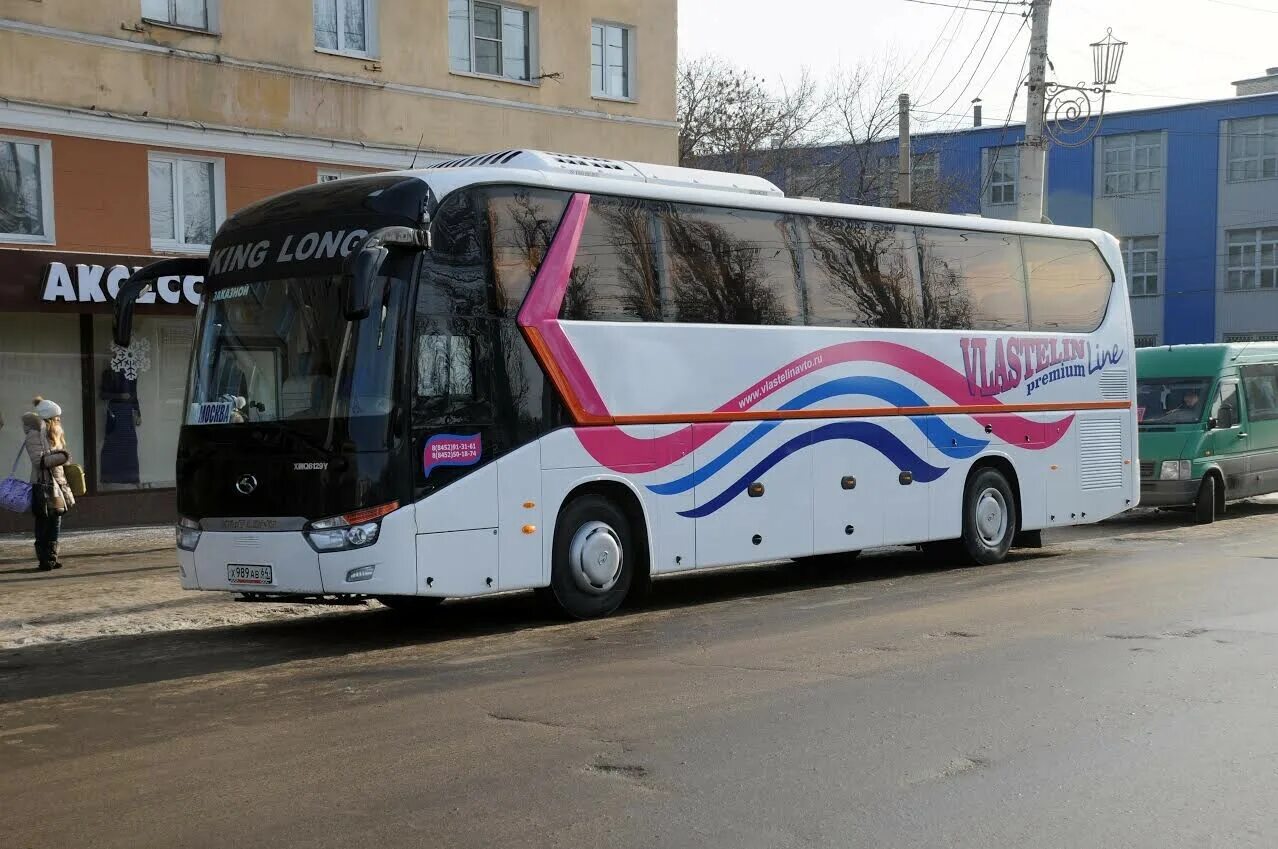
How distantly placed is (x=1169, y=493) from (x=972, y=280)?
6.60m

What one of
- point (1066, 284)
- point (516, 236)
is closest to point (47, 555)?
point (516, 236)

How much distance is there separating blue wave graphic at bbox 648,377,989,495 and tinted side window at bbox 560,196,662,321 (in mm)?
1403

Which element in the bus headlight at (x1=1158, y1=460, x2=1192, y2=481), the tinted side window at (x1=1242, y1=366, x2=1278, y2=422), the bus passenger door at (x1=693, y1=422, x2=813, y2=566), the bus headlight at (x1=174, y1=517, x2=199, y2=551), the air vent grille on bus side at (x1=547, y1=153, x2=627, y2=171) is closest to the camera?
the bus headlight at (x1=174, y1=517, x2=199, y2=551)

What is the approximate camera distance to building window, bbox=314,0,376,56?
20.8 metres

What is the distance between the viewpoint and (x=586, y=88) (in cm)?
2391

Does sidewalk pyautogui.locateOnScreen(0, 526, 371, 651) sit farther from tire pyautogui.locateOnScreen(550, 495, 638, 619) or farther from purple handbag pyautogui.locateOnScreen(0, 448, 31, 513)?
tire pyautogui.locateOnScreen(550, 495, 638, 619)

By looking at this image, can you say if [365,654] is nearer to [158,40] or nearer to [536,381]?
[536,381]

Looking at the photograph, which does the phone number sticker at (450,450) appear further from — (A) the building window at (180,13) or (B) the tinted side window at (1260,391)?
(B) the tinted side window at (1260,391)

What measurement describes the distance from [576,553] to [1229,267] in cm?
4983

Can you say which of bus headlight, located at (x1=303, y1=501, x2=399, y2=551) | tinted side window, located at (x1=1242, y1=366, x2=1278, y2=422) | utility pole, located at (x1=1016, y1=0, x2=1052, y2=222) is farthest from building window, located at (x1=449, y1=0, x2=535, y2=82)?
bus headlight, located at (x1=303, y1=501, x2=399, y2=551)

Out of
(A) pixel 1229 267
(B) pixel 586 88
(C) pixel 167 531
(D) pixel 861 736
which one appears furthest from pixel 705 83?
(D) pixel 861 736

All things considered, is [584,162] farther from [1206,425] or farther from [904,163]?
[904,163]

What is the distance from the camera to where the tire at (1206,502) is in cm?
1997

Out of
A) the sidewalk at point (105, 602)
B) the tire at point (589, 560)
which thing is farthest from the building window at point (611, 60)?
the tire at point (589, 560)
